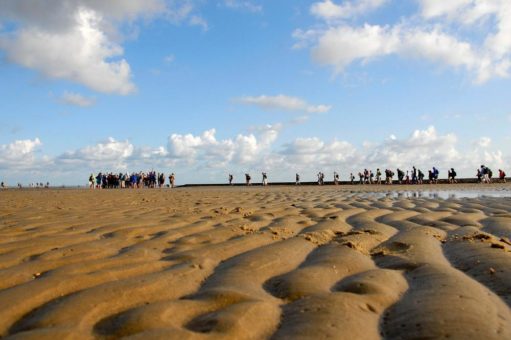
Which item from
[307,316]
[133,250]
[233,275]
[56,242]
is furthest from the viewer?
[56,242]

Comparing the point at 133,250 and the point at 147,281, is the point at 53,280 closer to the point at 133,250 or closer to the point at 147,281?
the point at 147,281

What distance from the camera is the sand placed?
6.53 feet

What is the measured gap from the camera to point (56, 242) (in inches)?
159

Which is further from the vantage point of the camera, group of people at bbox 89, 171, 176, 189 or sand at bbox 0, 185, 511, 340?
group of people at bbox 89, 171, 176, 189

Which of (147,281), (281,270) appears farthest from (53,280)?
(281,270)

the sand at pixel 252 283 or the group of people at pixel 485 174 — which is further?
the group of people at pixel 485 174

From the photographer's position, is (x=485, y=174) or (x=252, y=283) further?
(x=485, y=174)

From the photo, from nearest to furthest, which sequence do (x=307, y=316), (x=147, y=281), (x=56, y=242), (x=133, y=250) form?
(x=307, y=316), (x=147, y=281), (x=133, y=250), (x=56, y=242)

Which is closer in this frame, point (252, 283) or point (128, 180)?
point (252, 283)

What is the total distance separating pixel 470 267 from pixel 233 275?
5.34 feet

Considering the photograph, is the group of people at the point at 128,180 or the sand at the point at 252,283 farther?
the group of people at the point at 128,180

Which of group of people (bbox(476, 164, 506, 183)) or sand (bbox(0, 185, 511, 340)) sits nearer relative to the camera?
sand (bbox(0, 185, 511, 340))

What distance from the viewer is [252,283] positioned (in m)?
2.73

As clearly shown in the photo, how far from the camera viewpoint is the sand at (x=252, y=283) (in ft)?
6.53
